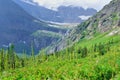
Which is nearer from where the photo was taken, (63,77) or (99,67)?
(63,77)

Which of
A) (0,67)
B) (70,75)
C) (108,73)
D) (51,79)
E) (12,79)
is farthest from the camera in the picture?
(0,67)

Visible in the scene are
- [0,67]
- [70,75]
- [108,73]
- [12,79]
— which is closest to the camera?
[12,79]

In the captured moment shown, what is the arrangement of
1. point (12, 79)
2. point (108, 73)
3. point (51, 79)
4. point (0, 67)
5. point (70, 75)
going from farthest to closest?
point (0, 67) < point (108, 73) < point (70, 75) < point (51, 79) < point (12, 79)

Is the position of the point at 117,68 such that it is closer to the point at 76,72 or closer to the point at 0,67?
the point at 76,72

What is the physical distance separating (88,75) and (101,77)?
7770mm

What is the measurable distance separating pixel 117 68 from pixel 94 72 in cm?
1605

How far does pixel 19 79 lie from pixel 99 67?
4905cm

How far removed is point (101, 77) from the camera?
148000 millimetres

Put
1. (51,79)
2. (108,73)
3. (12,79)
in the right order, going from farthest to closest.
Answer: (108,73)
(51,79)
(12,79)

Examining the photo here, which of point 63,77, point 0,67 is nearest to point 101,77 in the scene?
point 63,77

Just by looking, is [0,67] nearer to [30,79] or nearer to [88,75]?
[88,75]

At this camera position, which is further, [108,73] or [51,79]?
[108,73]

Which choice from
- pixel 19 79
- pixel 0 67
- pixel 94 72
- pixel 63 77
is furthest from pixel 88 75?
pixel 0 67

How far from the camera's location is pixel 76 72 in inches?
5640
